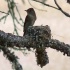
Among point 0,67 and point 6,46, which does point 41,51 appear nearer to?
point 6,46

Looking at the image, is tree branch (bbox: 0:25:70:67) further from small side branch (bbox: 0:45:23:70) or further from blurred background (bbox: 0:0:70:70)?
blurred background (bbox: 0:0:70:70)

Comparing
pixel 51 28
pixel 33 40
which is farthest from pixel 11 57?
pixel 51 28

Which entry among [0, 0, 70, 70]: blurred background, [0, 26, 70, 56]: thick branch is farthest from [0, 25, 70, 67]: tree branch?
[0, 0, 70, 70]: blurred background

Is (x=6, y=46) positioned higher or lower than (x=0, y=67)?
higher

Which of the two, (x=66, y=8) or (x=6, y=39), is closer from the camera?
(x=6, y=39)

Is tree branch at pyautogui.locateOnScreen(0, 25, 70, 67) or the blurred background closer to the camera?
tree branch at pyautogui.locateOnScreen(0, 25, 70, 67)

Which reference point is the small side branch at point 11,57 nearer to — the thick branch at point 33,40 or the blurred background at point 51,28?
the thick branch at point 33,40

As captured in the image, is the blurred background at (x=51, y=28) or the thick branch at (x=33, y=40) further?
the blurred background at (x=51, y=28)

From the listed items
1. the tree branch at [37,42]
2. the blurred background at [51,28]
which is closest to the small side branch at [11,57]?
the tree branch at [37,42]

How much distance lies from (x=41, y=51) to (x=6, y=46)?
0.05m

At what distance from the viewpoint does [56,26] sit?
11.6 ft

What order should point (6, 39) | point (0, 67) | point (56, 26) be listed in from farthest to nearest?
1. point (56, 26)
2. point (0, 67)
3. point (6, 39)

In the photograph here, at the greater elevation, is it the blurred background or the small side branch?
the small side branch

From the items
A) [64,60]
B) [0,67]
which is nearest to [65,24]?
[64,60]
